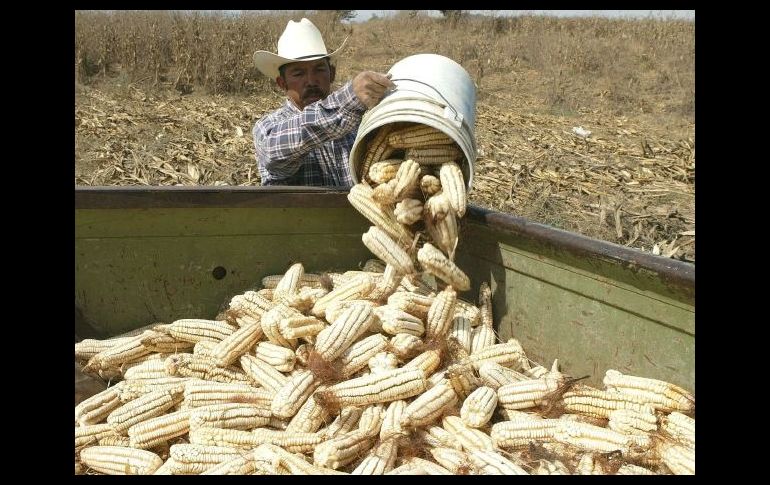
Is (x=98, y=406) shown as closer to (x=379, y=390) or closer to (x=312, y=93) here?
(x=379, y=390)

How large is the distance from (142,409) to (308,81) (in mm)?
3581

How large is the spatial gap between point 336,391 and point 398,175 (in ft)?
5.30

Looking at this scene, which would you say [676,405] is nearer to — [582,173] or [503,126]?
[582,173]

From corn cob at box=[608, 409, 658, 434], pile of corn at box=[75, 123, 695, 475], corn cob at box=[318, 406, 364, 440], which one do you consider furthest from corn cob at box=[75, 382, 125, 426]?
corn cob at box=[608, 409, 658, 434]

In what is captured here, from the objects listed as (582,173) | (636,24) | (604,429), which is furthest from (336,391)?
(636,24)

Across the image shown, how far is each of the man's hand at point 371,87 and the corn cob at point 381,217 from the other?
0.68 meters

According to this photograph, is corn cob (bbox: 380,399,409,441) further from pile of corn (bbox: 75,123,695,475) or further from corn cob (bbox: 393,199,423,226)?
corn cob (bbox: 393,199,423,226)

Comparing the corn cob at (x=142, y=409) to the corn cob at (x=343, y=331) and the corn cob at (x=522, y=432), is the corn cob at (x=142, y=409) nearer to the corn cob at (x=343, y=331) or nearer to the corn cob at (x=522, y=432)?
the corn cob at (x=343, y=331)

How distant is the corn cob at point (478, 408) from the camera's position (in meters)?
3.81

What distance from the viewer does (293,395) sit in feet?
12.8

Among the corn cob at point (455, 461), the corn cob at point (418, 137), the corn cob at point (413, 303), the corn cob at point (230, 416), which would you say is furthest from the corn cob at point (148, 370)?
the corn cob at point (418, 137)

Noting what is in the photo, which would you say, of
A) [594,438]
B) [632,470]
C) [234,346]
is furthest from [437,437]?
[234,346]

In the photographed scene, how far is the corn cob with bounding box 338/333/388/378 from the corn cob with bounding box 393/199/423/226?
0.88 meters

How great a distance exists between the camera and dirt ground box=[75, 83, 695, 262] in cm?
1009
